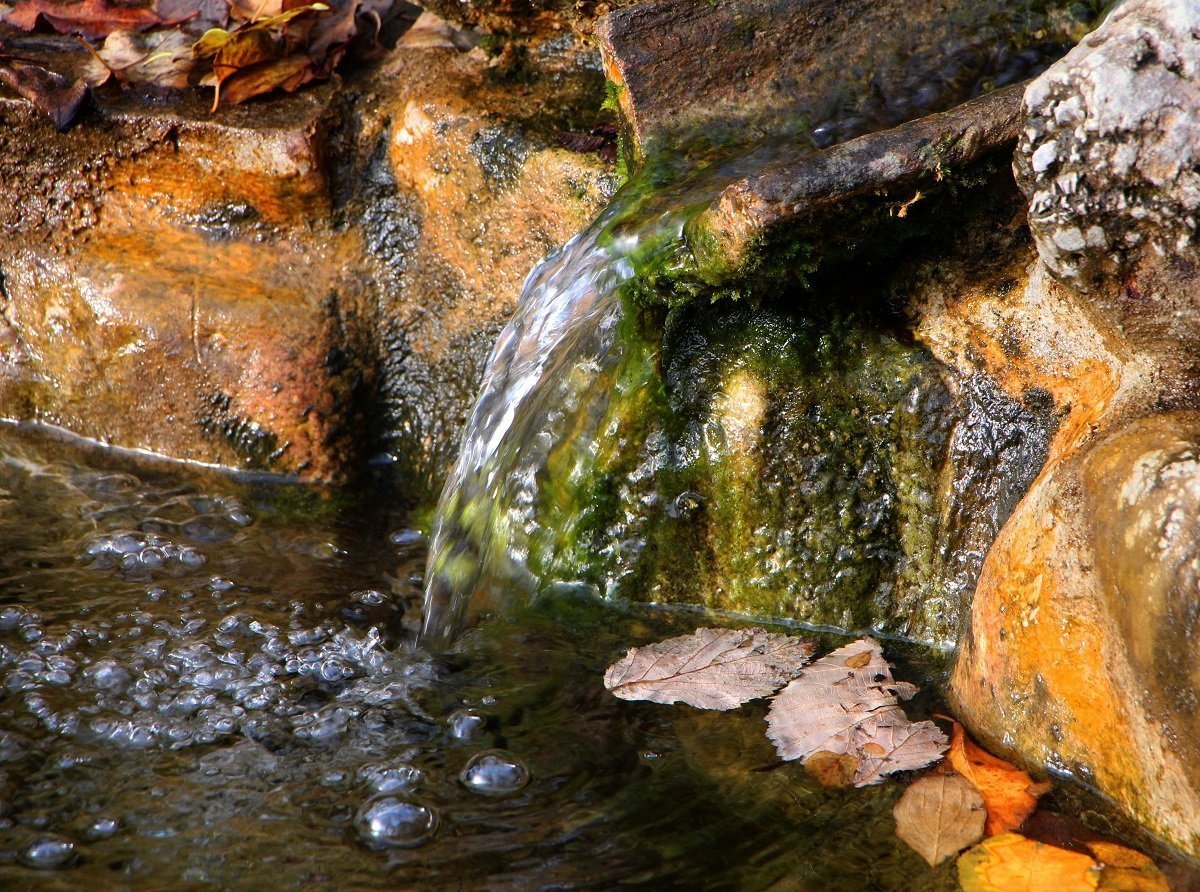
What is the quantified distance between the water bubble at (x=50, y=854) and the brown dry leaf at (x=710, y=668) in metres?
0.97

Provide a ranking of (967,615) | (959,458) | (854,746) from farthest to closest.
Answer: (959,458)
(967,615)
(854,746)

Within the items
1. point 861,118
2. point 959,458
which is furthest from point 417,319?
point 959,458

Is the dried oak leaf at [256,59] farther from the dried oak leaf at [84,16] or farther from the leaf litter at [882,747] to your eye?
the leaf litter at [882,747]

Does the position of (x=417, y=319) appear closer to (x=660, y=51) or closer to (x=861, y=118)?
(x=660, y=51)

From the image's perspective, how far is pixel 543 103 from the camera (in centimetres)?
330

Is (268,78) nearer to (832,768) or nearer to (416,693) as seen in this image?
(416,693)

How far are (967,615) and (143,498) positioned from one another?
2.25 m

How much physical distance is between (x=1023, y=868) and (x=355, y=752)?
112 centimetres

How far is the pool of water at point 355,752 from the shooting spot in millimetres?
1713

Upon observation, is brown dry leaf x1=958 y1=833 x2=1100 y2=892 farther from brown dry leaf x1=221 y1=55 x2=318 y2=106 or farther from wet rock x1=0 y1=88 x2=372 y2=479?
brown dry leaf x1=221 y1=55 x2=318 y2=106

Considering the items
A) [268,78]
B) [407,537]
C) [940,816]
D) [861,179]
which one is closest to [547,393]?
[407,537]

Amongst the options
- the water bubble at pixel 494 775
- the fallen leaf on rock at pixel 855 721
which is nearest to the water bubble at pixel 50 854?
the water bubble at pixel 494 775

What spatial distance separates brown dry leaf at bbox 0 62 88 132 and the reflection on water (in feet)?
4.83

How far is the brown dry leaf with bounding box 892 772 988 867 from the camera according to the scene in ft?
5.76
